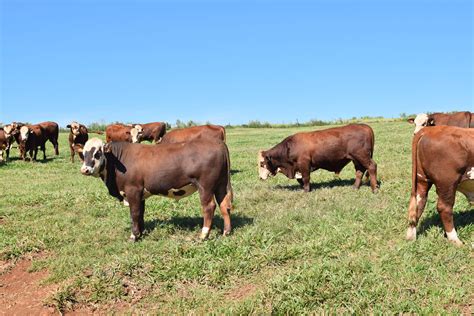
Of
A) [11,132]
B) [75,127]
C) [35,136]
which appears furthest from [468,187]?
[11,132]

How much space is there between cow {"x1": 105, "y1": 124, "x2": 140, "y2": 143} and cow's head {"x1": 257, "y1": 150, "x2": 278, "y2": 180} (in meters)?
12.9

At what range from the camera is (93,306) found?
634cm

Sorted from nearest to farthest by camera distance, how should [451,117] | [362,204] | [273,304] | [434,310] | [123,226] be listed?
[434,310]
[273,304]
[123,226]
[362,204]
[451,117]

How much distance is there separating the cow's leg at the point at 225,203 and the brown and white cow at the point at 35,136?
712 inches

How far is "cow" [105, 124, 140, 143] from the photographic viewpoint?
2592 cm

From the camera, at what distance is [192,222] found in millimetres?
9383

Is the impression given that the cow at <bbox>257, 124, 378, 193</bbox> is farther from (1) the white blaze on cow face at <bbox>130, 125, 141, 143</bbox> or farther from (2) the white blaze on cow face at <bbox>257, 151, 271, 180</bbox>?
(1) the white blaze on cow face at <bbox>130, 125, 141, 143</bbox>

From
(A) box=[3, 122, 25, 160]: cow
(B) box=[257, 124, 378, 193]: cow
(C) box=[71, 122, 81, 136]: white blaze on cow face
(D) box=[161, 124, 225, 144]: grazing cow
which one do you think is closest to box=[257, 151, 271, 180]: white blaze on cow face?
(B) box=[257, 124, 378, 193]: cow

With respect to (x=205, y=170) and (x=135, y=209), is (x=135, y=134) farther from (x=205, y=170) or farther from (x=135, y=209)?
(x=205, y=170)

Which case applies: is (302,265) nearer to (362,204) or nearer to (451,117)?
(362,204)

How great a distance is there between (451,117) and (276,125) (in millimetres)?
33737

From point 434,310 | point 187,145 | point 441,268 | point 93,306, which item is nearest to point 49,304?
point 93,306

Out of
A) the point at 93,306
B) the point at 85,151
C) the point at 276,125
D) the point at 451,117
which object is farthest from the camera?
the point at 276,125

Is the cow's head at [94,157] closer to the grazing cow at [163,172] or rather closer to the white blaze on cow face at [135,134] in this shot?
the grazing cow at [163,172]
